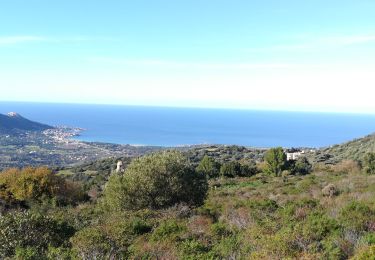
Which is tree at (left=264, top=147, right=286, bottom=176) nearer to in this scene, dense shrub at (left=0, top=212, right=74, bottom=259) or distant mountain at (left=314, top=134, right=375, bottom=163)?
distant mountain at (left=314, top=134, right=375, bottom=163)

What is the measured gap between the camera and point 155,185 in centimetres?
1775

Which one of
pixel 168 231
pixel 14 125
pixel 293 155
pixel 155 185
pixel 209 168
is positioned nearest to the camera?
pixel 168 231

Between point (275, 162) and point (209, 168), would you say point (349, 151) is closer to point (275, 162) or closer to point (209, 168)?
point (275, 162)

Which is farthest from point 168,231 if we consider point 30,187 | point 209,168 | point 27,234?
point 209,168

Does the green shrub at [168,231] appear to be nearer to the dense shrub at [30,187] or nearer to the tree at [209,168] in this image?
the dense shrub at [30,187]

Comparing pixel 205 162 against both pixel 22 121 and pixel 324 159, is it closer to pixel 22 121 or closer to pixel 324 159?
pixel 324 159

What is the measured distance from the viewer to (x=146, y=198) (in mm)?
17656

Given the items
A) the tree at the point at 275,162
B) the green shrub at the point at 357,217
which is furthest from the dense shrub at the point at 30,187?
the green shrub at the point at 357,217

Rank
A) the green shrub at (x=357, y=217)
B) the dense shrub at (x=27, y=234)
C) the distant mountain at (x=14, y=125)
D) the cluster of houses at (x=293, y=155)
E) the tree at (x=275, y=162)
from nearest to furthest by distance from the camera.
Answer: the dense shrub at (x=27, y=234), the green shrub at (x=357, y=217), the tree at (x=275, y=162), the cluster of houses at (x=293, y=155), the distant mountain at (x=14, y=125)

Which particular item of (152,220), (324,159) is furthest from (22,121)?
(152,220)

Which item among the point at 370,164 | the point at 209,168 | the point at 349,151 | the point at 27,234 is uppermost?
the point at 27,234

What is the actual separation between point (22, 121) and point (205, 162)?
15828 cm

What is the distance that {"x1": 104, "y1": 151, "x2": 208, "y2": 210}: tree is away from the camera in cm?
1755

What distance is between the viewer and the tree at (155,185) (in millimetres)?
17547
